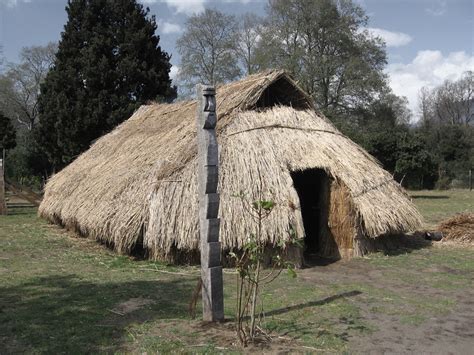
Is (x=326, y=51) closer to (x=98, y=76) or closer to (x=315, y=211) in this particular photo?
(x=98, y=76)

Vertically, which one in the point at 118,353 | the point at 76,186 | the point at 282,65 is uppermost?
the point at 282,65

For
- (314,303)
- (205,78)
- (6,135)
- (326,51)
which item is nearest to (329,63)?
(326,51)

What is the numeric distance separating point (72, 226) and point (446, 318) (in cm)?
853

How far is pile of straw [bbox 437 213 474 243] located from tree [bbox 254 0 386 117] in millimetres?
18893

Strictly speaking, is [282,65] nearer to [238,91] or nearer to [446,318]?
[238,91]

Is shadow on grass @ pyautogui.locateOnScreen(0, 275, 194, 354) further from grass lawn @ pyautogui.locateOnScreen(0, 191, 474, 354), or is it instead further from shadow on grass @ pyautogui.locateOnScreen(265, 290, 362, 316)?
shadow on grass @ pyautogui.locateOnScreen(265, 290, 362, 316)

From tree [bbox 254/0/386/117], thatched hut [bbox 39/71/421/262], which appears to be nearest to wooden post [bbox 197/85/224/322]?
thatched hut [bbox 39/71/421/262]

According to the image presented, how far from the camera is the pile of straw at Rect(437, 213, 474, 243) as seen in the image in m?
10.6

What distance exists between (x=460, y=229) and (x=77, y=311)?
330 inches

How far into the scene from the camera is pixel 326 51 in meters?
31.1

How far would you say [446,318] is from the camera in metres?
5.64

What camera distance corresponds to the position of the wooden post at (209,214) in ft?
17.4

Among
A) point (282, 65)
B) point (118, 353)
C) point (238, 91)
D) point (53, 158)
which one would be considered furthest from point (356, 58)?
point (118, 353)

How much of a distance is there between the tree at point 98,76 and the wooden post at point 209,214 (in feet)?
53.5
